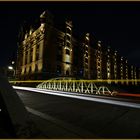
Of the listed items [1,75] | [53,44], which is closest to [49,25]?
[53,44]

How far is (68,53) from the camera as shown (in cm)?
5038

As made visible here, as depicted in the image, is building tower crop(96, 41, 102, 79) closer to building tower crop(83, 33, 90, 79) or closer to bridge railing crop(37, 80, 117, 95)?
building tower crop(83, 33, 90, 79)

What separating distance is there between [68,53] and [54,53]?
7.58m

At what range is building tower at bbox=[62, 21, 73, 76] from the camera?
47.8 meters

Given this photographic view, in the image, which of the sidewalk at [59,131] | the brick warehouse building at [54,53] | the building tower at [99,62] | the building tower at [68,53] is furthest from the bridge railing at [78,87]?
the building tower at [99,62]

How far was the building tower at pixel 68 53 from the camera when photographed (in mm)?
47825

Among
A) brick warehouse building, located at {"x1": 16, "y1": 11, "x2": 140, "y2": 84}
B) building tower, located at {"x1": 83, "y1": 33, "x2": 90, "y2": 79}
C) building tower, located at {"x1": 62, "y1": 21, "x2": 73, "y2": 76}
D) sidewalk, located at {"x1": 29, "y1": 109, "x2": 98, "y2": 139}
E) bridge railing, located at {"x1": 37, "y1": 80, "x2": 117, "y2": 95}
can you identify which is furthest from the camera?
building tower, located at {"x1": 83, "y1": 33, "x2": 90, "y2": 79}

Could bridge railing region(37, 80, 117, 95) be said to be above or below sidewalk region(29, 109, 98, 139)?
above

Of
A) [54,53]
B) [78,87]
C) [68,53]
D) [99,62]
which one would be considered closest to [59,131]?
[78,87]

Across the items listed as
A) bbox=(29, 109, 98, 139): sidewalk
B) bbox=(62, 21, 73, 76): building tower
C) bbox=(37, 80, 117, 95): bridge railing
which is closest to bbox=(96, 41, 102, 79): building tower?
bbox=(62, 21, 73, 76): building tower

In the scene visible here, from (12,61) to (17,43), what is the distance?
1297cm

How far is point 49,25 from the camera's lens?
4372cm

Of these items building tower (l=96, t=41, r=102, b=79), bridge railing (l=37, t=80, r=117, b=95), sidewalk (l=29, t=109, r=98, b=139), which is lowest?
sidewalk (l=29, t=109, r=98, b=139)

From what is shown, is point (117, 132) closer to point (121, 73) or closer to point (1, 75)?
point (1, 75)
